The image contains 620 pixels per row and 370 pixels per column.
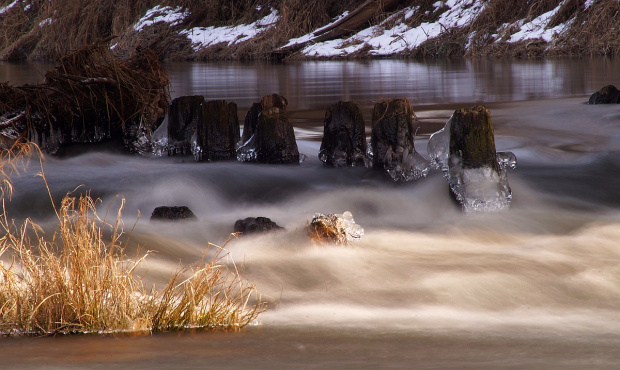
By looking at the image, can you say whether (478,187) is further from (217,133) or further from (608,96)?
(608,96)

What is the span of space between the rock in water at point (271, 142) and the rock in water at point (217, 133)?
158 mm

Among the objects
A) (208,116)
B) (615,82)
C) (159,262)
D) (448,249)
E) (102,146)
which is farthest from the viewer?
(615,82)

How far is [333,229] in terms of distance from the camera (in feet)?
12.4

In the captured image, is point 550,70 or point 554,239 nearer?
point 554,239

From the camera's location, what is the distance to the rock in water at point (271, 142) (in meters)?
5.74

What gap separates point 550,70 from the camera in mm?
16078

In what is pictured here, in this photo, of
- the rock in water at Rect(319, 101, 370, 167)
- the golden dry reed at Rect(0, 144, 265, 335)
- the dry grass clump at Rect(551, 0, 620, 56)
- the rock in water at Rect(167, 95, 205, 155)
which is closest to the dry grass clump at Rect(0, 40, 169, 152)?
the rock in water at Rect(167, 95, 205, 155)

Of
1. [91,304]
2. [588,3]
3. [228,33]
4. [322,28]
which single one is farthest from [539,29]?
[91,304]

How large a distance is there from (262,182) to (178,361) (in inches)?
127

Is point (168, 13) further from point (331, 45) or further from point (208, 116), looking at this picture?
point (208, 116)

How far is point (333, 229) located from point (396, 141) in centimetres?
164

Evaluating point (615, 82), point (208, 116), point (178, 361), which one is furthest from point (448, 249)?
point (615, 82)

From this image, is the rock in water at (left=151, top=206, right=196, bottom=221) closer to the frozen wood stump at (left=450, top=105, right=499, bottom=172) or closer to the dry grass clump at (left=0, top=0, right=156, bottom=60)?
the frozen wood stump at (left=450, top=105, right=499, bottom=172)

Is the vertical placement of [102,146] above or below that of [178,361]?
above
